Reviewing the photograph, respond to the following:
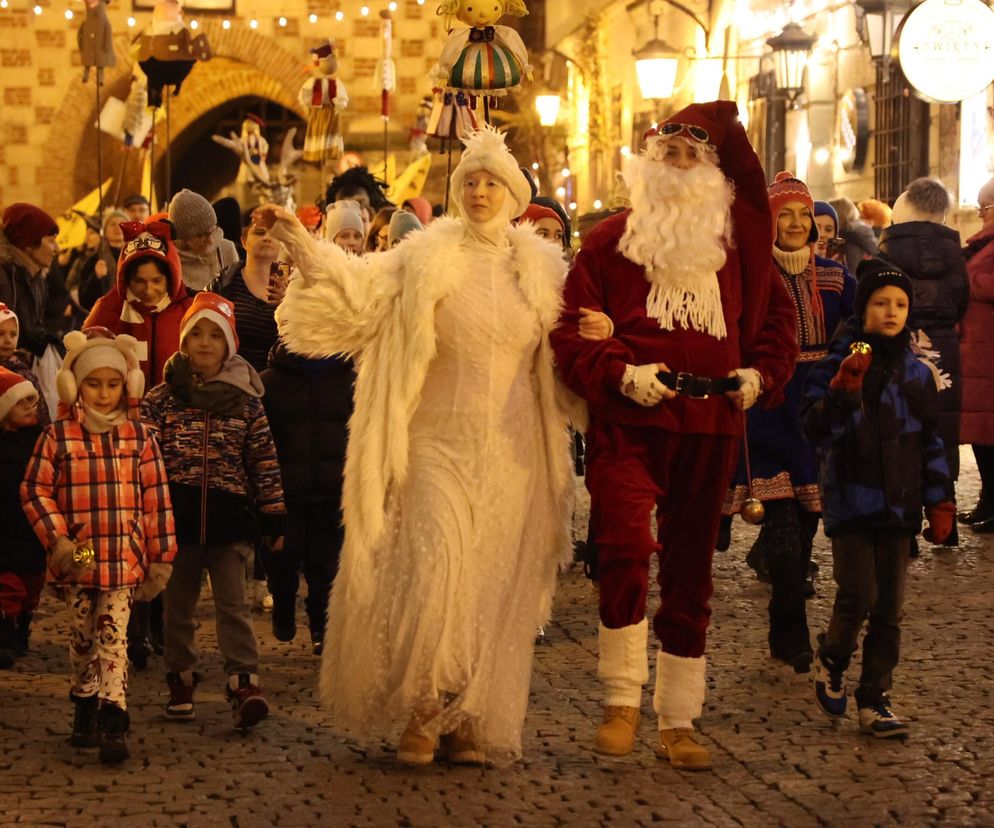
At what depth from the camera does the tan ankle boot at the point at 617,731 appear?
6844mm

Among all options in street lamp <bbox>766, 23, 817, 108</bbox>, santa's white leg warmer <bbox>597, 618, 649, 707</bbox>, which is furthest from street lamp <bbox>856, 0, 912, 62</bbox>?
santa's white leg warmer <bbox>597, 618, 649, 707</bbox>

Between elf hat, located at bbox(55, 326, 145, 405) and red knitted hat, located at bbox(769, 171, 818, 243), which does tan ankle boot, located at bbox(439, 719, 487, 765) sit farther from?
red knitted hat, located at bbox(769, 171, 818, 243)

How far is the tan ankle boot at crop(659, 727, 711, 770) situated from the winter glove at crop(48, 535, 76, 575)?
6.70 ft

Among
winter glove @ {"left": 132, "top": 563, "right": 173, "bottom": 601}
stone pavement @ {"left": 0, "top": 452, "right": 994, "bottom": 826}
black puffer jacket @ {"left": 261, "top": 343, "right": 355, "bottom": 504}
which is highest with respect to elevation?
black puffer jacket @ {"left": 261, "top": 343, "right": 355, "bottom": 504}

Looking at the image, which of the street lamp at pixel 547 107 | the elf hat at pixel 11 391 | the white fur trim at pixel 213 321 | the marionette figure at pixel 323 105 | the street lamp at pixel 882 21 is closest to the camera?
the white fur trim at pixel 213 321

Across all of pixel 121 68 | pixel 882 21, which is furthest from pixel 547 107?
pixel 882 21

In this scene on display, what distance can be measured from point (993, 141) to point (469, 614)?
1151 centimetres

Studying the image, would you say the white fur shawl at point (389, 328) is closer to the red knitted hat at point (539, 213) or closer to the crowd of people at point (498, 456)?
the crowd of people at point (498, 456)

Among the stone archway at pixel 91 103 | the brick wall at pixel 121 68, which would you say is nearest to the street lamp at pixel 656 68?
the brick wall at pixel 121 68

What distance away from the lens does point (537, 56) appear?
118 ft

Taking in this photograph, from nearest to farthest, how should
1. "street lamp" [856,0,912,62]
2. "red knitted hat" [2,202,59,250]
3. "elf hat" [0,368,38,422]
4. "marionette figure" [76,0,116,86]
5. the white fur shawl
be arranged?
the white fur shawl < "elf hat" [0,368,38,422] < "red knitted hat" [2,202,59,250] < "street lamp" [856,0,912,62] < "marionette figure" [76,0,116,86]

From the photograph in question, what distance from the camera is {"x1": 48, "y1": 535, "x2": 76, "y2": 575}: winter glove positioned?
6980 millimetres

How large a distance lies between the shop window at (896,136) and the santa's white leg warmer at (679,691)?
1178cm

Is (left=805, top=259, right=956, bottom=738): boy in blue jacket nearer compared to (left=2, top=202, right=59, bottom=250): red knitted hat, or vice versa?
(left=805, top=259, right=956, bottom=738): boy in blue jacket
